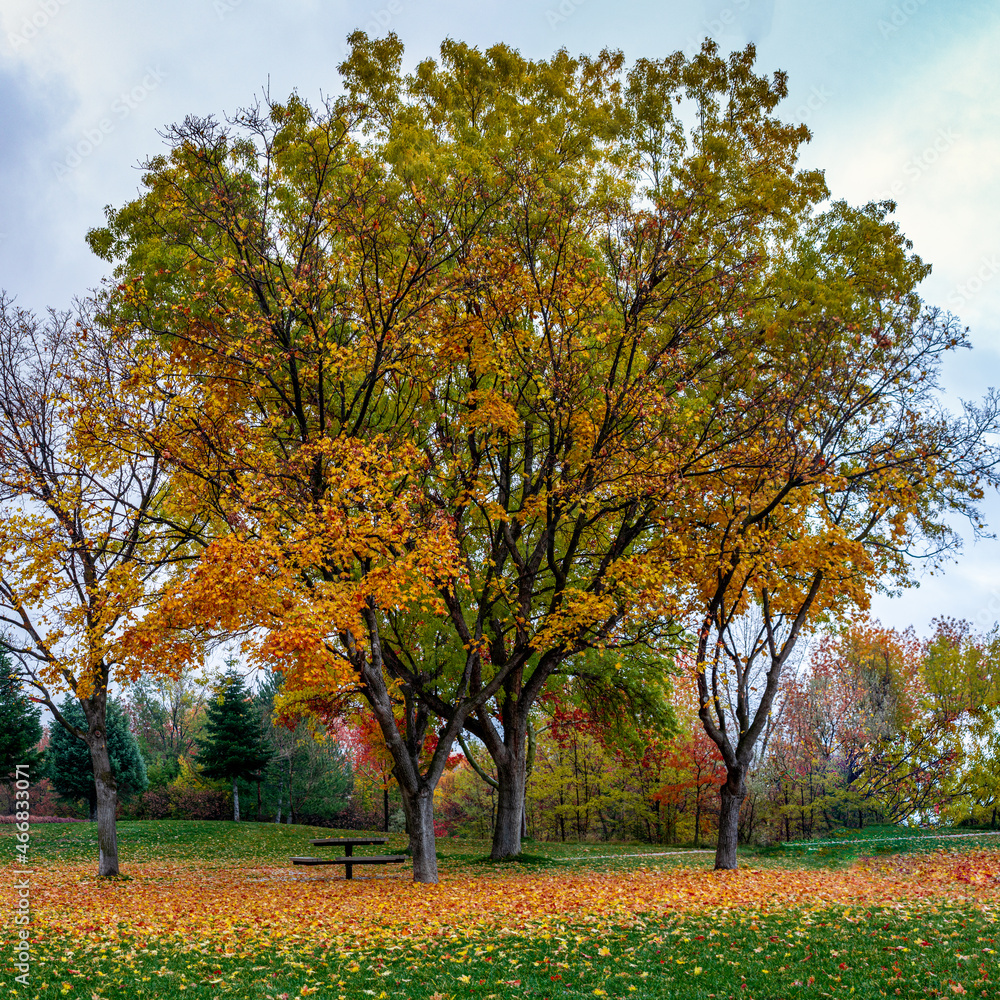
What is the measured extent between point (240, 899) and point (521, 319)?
975 cm

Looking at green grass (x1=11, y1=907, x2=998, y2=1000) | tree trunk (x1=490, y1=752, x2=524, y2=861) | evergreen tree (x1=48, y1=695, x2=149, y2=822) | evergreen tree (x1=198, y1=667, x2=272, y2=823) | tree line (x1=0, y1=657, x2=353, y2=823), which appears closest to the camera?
green grass (x1=11, y1=907, x2=998, y2=1000)

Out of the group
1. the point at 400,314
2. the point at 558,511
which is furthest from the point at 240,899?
the point at 400,314

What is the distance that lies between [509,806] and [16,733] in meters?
20.8

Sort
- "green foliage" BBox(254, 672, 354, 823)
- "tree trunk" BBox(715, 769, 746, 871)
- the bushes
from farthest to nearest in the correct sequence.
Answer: the bushes, "green foliage" BBox(254, 672, 354, 823), "tree trunk" BBox(715, 769, 746, 871)

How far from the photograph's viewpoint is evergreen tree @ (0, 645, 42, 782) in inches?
1033

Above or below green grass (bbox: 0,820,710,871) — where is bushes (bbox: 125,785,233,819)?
below

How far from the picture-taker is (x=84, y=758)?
29.3m

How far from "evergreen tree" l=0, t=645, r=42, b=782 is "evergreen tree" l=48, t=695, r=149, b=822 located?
1092 mm

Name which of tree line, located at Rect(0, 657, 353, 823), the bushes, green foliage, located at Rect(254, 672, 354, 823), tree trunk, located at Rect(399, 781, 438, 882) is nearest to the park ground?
tree trunk, located at Rect(399, 781, 438, 882)

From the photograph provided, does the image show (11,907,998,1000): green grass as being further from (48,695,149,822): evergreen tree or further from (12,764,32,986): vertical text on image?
(48,695,149,822): evergreen tree

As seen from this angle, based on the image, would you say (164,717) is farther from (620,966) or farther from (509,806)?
(620,966)

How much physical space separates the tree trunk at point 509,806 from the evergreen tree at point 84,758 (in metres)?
19.0

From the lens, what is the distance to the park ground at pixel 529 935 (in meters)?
5.56

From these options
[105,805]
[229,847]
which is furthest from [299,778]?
[105,805]
